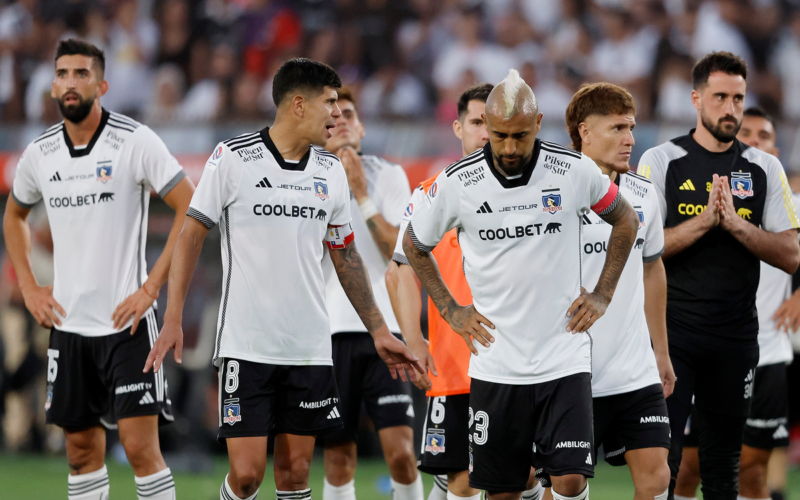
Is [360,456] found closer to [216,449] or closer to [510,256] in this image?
[216,449]

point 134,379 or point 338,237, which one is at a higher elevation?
point 338,237

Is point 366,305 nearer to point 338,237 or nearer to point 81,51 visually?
point 338,237

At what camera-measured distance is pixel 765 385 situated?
738 centimetres

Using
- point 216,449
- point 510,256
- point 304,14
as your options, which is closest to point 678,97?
point 304,14

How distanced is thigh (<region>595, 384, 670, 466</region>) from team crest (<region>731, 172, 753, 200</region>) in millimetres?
1549

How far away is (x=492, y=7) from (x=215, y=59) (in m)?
4.07

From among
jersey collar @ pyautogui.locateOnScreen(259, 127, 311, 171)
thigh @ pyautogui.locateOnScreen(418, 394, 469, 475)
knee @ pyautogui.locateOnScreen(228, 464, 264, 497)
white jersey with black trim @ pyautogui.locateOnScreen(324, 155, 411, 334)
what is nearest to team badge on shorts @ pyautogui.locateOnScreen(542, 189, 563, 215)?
jersey collar @ pyautogui.locateOnScreen(259, 127, 311, 171)

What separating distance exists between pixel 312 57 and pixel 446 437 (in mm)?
9266

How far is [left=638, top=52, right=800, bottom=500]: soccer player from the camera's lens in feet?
20.3

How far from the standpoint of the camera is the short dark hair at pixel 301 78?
5.38m

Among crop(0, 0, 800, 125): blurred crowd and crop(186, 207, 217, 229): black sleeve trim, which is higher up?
crop(0, 0, 800, 125): blurred crowd

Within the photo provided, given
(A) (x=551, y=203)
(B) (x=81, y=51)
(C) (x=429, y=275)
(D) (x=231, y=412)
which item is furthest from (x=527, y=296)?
(B) (x=81, y=51)

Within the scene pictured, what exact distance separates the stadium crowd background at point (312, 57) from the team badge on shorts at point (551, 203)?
20.2 ft

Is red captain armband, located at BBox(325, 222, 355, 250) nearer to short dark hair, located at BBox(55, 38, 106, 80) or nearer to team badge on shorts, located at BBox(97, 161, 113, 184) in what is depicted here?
team badge on shorts, located at BBox(97, 161, 113, 184)
